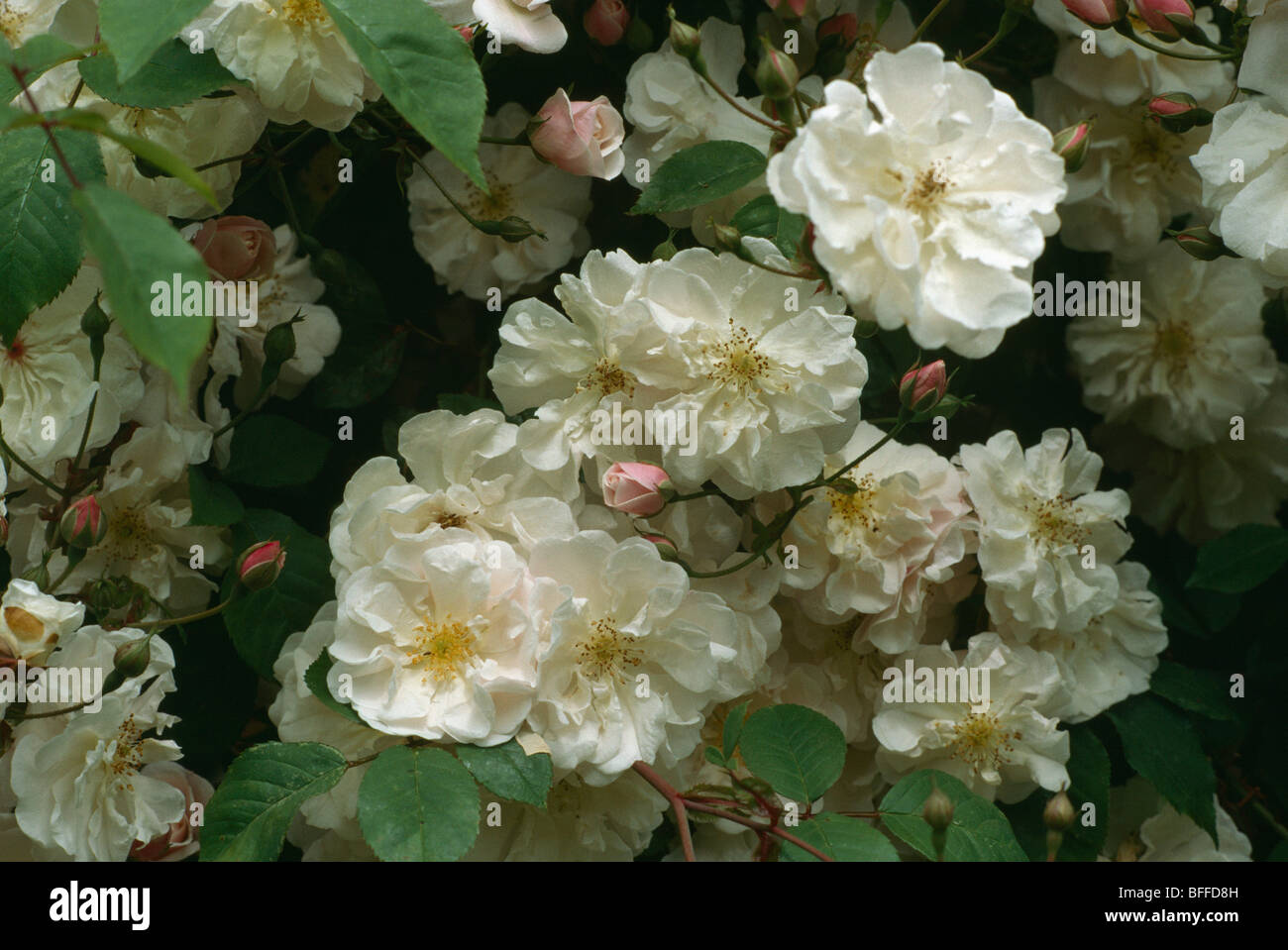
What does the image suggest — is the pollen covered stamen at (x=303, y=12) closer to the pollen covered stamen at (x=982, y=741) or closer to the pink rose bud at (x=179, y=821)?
the pink rose bud at (x=179, y=821)

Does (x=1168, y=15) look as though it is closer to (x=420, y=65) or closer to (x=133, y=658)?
(x=420, y=65)

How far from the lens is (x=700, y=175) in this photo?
1020 mm

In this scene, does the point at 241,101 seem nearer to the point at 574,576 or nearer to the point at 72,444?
the point at 72,444

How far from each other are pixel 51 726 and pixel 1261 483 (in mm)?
1273

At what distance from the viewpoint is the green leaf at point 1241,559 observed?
1.24 meters

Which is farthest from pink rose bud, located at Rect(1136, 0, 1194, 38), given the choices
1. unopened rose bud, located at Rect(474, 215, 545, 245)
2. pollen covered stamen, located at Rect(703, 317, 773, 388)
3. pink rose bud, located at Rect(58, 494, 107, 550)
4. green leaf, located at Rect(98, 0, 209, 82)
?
pink rose bud, located at Rect(58, 494, 107, 550)

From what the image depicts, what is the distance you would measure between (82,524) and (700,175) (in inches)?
22.5

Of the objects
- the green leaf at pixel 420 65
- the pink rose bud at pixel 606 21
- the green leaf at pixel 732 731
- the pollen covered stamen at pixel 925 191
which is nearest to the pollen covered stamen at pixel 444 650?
the green leaf at pixel 732 731

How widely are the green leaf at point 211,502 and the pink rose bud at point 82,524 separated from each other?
0.11 metres

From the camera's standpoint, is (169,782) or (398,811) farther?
(169,782)

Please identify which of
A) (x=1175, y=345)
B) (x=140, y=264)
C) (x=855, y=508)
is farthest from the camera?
(x=1175, y=345)

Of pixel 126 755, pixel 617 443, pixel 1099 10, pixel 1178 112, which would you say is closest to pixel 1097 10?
pixel 1099 10

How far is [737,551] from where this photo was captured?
108 cm
